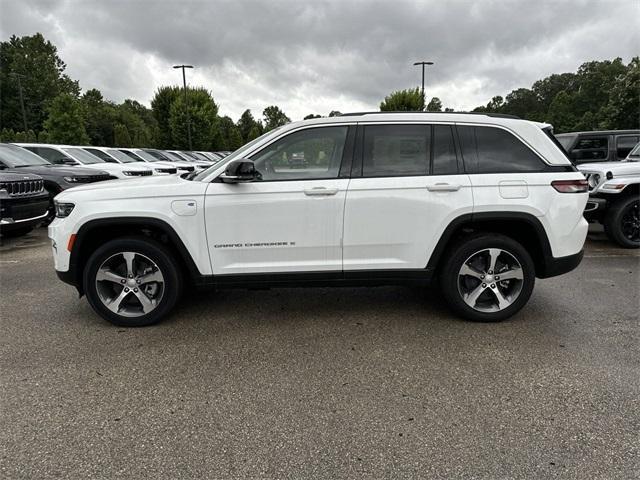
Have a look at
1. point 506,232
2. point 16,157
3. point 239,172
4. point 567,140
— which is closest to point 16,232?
point 16,157

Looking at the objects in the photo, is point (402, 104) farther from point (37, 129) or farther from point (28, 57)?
point (28, 57)

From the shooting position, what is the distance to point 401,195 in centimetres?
356

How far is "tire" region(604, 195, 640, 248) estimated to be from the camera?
6609 millimetres

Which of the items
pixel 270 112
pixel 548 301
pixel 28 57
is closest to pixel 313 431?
pixel 548 301

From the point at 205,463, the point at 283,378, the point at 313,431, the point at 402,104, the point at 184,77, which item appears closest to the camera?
the point at 205,463

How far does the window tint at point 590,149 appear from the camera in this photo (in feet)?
31.7

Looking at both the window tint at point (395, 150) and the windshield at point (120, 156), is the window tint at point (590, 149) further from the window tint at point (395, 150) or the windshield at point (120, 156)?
the windshield at point (120, 156)

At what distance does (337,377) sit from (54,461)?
1679 millimetres

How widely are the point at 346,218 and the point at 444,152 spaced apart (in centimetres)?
105

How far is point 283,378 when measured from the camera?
9.57ft

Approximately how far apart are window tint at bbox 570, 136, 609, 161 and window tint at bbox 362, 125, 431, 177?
7797 millimetres

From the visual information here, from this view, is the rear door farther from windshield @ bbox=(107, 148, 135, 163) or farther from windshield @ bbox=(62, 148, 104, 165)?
windshield @ bbox=(107, 148, 135, 163)

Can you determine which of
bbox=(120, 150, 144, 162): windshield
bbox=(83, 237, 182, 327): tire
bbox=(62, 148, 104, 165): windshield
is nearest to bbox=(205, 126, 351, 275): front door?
bbox=(83, 237, 182, 327): tire

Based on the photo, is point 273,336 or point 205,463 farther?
point 273,336
